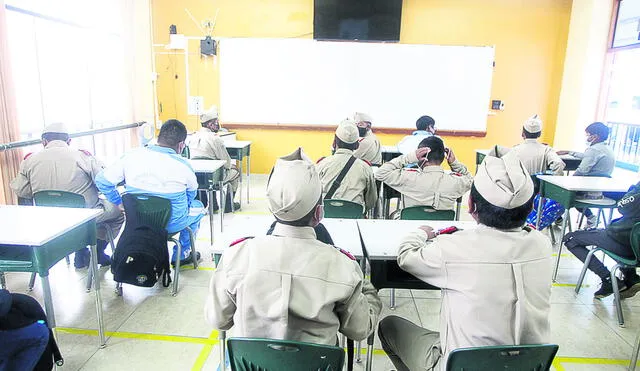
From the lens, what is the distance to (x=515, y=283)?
4.59ft

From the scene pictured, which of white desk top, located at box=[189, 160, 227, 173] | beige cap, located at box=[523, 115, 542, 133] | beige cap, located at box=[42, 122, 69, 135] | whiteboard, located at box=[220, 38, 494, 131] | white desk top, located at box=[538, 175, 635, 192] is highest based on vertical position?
whiteboard, located at box=[220, 38, 494, 131]

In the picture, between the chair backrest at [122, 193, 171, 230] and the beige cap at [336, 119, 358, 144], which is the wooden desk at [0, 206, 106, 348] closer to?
the chair backrest at [122, 193, 171, 230]

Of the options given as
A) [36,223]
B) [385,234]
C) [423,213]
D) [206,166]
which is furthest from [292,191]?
[206,166]

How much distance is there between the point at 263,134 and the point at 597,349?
584 cm

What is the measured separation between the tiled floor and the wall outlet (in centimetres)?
424

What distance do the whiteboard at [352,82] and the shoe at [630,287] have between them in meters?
4.44

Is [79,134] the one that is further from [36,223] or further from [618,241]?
[618,241]

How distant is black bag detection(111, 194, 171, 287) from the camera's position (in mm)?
2855

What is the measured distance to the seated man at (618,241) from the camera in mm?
2850

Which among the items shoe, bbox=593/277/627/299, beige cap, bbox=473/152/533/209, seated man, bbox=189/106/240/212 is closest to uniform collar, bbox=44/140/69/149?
seated man, bbox=189/106/240/212

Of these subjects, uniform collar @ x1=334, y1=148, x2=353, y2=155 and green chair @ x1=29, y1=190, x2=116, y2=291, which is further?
uniform collar @ x1=334, y1=148, x2=353, y2=155

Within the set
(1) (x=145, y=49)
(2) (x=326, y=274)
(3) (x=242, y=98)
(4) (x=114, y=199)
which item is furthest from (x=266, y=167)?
(2) (x=326, y=274)

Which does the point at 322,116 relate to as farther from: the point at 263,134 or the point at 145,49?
the point at 145,49

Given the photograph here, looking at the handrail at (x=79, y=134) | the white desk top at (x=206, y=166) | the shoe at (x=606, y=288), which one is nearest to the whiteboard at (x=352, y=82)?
the handrail at (x=79, y=134)
